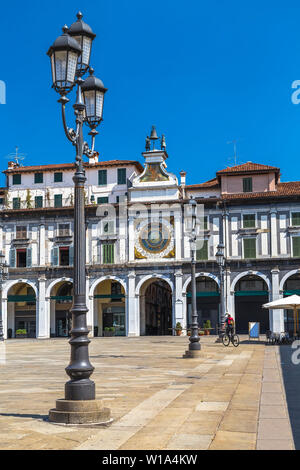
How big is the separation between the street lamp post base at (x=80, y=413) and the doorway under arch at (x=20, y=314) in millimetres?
47532

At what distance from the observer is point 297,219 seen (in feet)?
166

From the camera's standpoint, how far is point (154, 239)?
52406 millimetres

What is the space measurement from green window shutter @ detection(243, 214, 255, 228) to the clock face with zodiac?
6.37m

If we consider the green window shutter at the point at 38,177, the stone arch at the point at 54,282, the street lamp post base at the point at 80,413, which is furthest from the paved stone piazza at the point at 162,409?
the green window shutter at the point at 38,177

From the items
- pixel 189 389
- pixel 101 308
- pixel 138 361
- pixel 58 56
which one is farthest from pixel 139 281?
pixel 58 56

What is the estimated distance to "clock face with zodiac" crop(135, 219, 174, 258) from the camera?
172ft

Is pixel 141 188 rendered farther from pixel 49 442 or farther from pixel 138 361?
pixel 49 442

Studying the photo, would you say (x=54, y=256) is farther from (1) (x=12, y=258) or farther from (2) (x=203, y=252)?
(2) (x=203, y=252)

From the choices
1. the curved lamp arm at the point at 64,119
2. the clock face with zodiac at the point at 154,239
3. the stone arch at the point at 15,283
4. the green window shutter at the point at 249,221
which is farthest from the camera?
the stone arch at the point at 15,283

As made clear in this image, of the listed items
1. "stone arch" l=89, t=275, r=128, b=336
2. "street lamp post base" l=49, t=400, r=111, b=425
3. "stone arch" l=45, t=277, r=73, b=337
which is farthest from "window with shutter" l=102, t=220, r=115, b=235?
"street lamp post base" l=49, t=400, r=111, b=425

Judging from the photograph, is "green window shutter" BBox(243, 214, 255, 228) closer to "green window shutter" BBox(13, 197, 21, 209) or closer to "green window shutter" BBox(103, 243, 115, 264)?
"green window shutter" BBox(103, 243, 115, 264)

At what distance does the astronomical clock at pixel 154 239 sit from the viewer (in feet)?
172

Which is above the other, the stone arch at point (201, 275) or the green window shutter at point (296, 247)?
the green window shutter at point (296, 247)

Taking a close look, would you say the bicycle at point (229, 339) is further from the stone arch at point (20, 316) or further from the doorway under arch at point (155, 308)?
the stone arch at point (20, 316)
